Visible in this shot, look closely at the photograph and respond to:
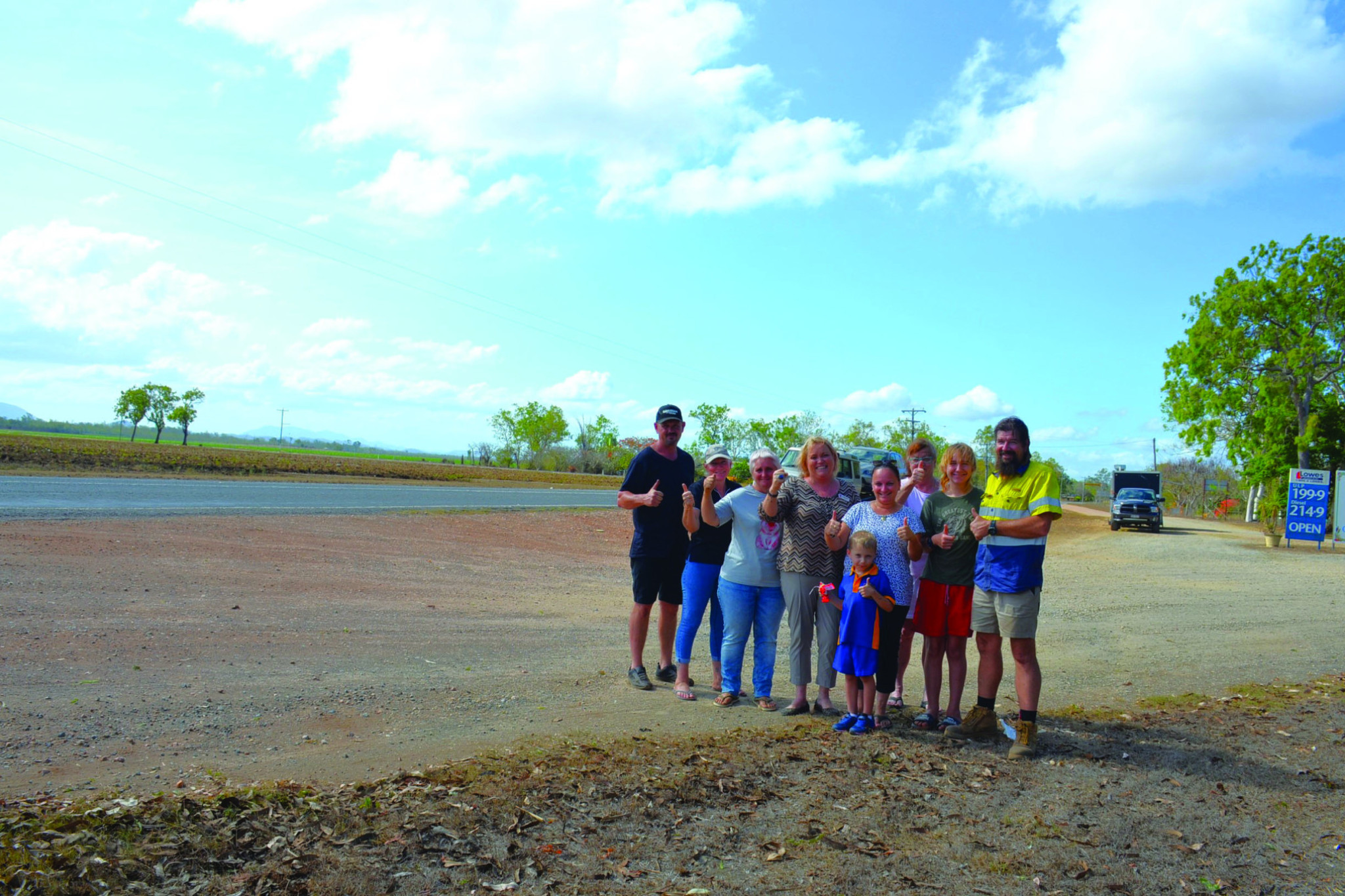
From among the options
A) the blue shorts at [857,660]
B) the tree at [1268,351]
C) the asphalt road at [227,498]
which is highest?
the tree at [1268,351]

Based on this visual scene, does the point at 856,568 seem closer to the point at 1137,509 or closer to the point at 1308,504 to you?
the point at 1308,504

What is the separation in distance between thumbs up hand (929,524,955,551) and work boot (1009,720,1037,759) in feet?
3.78

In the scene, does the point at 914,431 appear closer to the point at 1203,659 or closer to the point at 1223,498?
the point at 1223,498

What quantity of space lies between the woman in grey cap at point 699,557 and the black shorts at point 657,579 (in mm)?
105

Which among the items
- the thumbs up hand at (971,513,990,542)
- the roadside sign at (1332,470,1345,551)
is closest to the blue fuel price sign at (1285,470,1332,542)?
the roadside sign at (1332,470,1345,551)

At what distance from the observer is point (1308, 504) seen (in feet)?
77.7

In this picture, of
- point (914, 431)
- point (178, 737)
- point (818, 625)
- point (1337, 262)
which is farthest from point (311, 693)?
point (914, 431)

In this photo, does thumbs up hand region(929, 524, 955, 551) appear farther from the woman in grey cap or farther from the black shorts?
the black shorts

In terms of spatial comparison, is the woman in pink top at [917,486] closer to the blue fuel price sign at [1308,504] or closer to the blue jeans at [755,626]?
the blue jeans at [755,626]

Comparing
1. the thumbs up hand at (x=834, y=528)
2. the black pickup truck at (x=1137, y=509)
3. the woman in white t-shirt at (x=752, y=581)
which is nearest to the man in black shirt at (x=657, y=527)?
the woman in white t-shirt at (x=752, y=581)

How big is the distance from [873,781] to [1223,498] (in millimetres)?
80689

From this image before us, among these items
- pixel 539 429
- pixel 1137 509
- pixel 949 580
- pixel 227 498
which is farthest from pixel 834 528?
pixel 539 429

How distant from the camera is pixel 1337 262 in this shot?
3300 centimetres

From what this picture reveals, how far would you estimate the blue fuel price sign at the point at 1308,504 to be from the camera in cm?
2342
